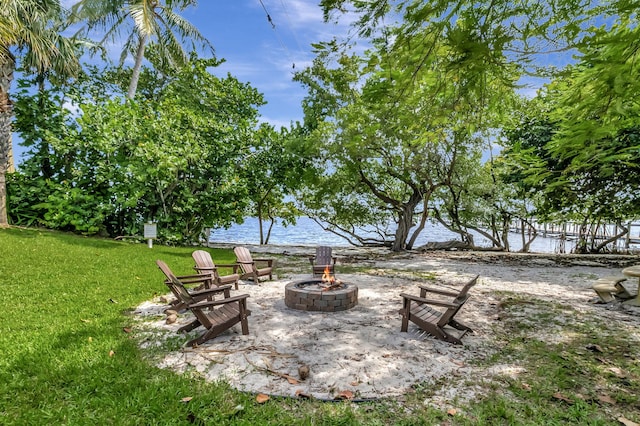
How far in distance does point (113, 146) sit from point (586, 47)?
14350 mm

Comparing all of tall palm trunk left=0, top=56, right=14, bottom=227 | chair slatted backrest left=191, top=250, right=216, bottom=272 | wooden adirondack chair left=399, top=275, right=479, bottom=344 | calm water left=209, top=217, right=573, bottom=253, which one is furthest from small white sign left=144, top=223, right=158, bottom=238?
wooden adirondack chair left=399, top=275, right=479, bottom=344

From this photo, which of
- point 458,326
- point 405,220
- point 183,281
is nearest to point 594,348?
point 458,326

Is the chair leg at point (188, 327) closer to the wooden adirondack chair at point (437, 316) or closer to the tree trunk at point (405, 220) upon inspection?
the wooden adirondack chair at point (437, 316)

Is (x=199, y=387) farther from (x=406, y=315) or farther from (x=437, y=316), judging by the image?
(x=437, y=316)

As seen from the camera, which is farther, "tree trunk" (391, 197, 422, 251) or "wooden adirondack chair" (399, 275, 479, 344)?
"tree trunk" (391, 197, 422, 251)

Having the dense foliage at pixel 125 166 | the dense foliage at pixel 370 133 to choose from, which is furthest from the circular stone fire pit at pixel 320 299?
the dense foliage at pixel 125 166

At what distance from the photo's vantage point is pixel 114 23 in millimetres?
19594

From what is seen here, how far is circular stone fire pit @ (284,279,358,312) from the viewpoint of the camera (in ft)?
18.5

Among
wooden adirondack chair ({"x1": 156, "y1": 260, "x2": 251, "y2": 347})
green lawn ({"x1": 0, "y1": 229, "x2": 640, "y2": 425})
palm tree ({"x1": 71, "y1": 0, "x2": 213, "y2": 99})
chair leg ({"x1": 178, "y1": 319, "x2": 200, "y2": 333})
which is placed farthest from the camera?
palm tree ({"x1": 71, "y1": 0, "x2": 213, "y2": 99})

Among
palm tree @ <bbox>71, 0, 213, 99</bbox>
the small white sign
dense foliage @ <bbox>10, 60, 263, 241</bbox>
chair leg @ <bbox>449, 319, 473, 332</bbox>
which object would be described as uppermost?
palm tree @ <bbox>71, 0, 213, 99</bbox>

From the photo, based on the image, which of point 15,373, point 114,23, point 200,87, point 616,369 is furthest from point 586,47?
point 114,23

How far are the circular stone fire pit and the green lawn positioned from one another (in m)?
2.38

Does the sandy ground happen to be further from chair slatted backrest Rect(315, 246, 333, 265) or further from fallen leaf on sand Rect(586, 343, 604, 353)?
chair slatted backrest Rect(315, 246, 333, 265)

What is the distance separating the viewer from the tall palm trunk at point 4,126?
38.2 ft
